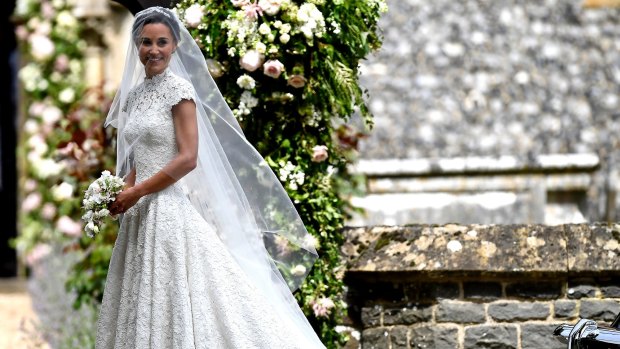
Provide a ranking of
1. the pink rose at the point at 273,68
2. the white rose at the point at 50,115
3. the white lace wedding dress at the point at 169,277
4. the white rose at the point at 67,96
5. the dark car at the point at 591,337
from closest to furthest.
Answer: the dark car at the point at 591,337
the white lace wedding dress at the point at 169,277
the pink rose at the point at 273,68
the white rose at the point at 50,115
the white rose at the point at 67,96

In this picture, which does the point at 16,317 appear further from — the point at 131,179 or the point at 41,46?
the point at 131,179

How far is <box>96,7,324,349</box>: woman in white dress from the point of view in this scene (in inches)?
173

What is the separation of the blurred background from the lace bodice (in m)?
5.49

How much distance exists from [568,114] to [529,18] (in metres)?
1.31

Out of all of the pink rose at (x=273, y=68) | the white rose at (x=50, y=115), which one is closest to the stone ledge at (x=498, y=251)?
the pink rose at (x=273, y=68)

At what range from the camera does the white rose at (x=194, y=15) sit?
542 centimetres

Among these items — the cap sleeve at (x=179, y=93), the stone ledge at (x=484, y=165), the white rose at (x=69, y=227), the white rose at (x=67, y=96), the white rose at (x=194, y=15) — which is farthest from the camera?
the white rose at (x=67, y=96)

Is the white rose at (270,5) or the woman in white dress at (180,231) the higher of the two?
the white rose at (270,5)

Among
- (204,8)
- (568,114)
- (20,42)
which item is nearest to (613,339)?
(204,8)

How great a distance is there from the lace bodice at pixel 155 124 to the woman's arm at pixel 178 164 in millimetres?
31

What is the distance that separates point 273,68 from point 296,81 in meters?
0.14

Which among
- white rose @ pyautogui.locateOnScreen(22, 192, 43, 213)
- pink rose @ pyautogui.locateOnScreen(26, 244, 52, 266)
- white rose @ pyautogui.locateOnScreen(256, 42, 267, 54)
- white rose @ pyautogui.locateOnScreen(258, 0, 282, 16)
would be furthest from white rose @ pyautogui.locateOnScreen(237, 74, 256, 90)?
white rose @ pyautogui.locateOnScreen(22, 192, 43, 213)

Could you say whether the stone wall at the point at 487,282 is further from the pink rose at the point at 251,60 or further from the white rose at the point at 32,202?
the white rose at the point at 32,202

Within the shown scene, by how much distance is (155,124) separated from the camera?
178 inches
